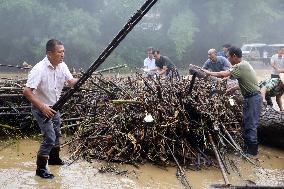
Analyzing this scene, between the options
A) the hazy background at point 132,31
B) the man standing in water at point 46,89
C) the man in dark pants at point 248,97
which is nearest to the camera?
the man standing in water at point 46,89

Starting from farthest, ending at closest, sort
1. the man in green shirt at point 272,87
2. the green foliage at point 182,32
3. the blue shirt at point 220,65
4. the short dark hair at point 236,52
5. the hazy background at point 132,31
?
1. the green foliage at point 182,32
2. the hazy background at point 132,31
3. the blue shirt at point 220,65
4. the man in green shirt at point 272,87
5. the short dark hair at point 236,52

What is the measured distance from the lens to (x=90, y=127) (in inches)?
268

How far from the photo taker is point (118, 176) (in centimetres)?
556

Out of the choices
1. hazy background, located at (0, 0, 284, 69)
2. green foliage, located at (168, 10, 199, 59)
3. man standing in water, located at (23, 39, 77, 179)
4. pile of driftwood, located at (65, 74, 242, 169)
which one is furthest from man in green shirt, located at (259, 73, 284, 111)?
green foliage, located at (168, 10, 199, 59)

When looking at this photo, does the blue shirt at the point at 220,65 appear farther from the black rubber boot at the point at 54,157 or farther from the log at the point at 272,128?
the black rubber boot at the point at 54,157

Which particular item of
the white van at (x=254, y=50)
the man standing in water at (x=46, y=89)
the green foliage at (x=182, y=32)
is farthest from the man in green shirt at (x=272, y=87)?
the white van at (x=254, y=50)

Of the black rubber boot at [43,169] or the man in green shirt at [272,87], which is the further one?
the man in green shirt at [272,87]

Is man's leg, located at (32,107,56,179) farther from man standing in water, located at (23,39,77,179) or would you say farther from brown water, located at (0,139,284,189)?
brown water, located at (0,139,284,189)

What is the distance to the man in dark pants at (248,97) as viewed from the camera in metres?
7.02

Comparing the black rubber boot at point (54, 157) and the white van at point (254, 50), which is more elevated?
the white van at point (254, 50)

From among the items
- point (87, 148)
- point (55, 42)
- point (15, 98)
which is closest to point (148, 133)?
point (87, 148)

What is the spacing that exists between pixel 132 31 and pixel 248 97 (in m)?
25.8

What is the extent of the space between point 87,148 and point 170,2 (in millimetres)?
→ 28094

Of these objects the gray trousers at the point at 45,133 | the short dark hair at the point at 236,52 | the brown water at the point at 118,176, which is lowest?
the brown water at the point at 118,176
